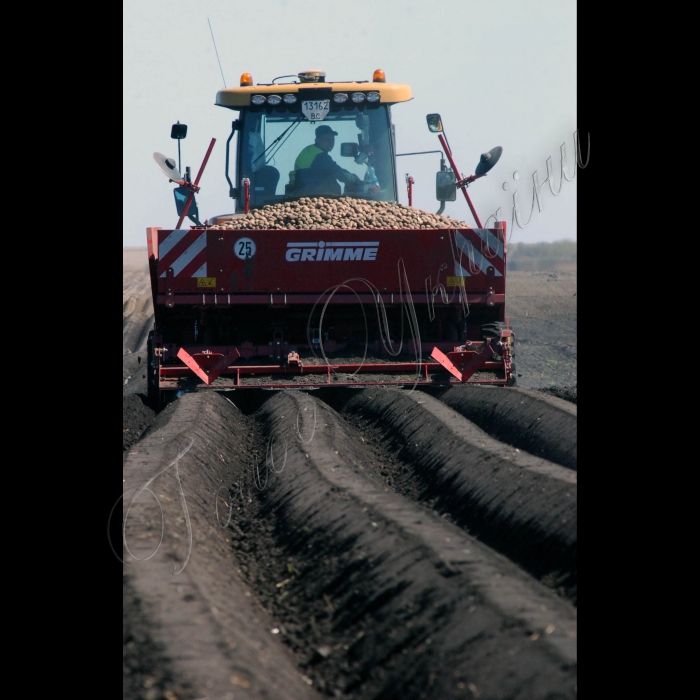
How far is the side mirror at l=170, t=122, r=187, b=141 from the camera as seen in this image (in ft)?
32.4

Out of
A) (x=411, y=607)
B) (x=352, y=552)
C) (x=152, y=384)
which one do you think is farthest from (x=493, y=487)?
(x=152, y=384)

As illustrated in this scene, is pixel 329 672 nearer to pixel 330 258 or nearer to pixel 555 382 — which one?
pixel 330 258

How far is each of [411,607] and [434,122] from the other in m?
7.15

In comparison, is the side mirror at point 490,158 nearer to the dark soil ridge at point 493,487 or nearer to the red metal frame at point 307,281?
the red metal frame at point 307,281

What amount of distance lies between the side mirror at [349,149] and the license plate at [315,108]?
0.43m

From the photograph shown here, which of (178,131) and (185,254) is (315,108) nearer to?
(178,131)

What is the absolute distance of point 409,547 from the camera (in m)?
→ 4.36

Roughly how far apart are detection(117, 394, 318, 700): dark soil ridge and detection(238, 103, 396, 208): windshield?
4989mm

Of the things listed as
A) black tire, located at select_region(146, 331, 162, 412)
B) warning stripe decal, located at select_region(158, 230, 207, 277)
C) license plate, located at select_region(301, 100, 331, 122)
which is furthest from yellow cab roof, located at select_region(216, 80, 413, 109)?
black tire, located at select_region(146, 331, 162, 412)

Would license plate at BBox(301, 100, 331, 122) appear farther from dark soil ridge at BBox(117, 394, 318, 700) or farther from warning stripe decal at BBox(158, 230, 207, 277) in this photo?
dark soil ridge at BBox(117, 394, 318, 700)

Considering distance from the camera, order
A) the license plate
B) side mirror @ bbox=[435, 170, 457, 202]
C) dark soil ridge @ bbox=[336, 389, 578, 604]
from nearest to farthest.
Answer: dark soil ridge @ bbox=[336, 389, 578, 604]
side mirror @ bbox=[435, 170, 457, 202]
the license plate

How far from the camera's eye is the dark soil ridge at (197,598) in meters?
3.28

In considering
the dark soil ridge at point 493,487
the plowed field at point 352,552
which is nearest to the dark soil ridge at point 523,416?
the plowed field at point 352,552
